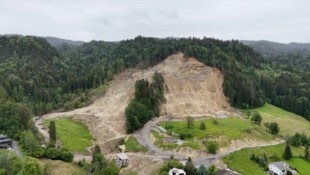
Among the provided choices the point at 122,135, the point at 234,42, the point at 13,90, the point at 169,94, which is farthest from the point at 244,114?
the point at 13,90

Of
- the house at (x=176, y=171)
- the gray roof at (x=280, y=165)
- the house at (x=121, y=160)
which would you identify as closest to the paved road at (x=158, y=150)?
the house at (x=121, y=160)

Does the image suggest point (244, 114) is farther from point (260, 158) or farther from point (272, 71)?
point (272, 71)

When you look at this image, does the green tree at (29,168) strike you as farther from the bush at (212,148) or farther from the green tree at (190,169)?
the bush at (212,148)

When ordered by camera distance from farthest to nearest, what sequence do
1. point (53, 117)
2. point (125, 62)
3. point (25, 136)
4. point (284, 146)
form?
point (125, 62)
point (53, 117)
point (284, 146)
point (25, 136)

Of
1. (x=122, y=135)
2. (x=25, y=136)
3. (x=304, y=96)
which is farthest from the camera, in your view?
(x=304, y=96)

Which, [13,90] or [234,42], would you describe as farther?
[234,42]

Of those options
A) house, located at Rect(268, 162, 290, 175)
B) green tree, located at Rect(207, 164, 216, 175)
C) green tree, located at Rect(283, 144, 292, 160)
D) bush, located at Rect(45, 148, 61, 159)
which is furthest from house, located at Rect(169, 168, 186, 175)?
green tree, located at Rect(283, 144, 292, 160)
